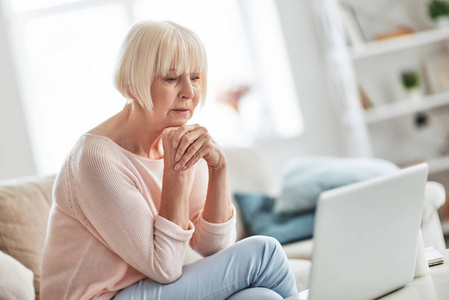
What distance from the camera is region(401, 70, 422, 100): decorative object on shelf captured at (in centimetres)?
381

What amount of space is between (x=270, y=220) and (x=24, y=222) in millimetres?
1075

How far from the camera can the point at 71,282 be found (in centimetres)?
139

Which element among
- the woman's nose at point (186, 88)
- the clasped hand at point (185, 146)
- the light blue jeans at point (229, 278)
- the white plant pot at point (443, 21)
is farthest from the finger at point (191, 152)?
the white plant pot at point (443, 21)

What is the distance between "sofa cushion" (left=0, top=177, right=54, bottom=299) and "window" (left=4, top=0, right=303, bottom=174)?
1.79 meters

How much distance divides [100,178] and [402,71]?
10.2 ft

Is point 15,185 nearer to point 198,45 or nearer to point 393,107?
point 198,45

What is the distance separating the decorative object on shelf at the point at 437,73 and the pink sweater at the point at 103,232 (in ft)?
9.61

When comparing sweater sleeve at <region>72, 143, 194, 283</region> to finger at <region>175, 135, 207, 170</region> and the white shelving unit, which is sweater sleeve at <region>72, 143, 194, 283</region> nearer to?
finger at <region>175, 135, 207, 170</region>

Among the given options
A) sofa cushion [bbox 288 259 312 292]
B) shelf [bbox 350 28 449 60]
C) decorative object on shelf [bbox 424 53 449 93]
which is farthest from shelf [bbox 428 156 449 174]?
sofa cushion [bbox 288 259 312 292]

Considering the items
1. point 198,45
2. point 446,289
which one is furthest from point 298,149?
point 446,289

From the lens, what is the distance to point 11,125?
3.70 meters

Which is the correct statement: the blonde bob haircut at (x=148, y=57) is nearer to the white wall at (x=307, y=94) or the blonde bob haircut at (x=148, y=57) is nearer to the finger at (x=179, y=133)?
the finger at (x=179, y=133)

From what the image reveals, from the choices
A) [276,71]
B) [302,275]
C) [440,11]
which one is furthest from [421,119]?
[302,275]

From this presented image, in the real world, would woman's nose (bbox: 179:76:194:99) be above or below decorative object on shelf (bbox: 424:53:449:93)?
above
